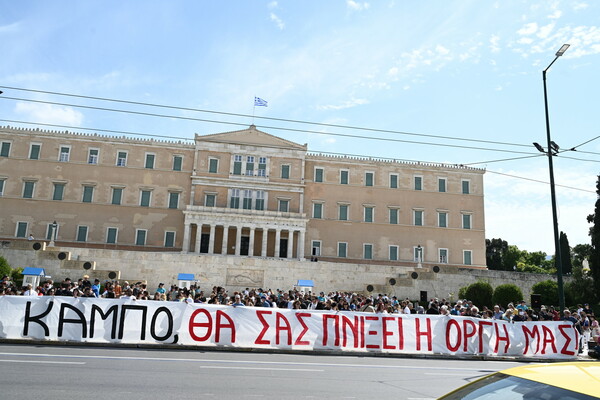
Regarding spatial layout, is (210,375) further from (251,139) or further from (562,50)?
(251,139)

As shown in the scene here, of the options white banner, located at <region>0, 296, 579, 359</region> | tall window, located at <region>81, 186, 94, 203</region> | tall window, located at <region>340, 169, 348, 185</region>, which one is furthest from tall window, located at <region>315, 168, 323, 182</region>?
white banner, located at <region>0, 296, 579, 359</region>

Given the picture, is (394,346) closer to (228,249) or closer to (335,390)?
(335,390)

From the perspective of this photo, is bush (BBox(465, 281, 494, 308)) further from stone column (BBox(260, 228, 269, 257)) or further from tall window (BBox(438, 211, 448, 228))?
stone column (BBox(260, 228, 269, 257))

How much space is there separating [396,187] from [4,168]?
39.3 meters

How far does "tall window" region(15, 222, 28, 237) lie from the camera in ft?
141

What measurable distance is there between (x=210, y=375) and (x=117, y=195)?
4068cm

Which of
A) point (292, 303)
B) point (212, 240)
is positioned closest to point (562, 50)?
point (292, 303)

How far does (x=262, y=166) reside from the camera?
1874 inches

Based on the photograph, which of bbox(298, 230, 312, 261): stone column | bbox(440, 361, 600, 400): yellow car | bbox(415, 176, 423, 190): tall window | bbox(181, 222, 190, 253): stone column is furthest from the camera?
bbox(415, 176, 423, 190): tall window

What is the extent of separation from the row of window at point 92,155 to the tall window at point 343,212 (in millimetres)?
17150

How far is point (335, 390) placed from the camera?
780 centimetres

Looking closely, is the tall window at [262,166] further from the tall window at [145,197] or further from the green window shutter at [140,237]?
the green window shutter at [140,237]

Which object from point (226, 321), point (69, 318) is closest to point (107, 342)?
point (69, 318)

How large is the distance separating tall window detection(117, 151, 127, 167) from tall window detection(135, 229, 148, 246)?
22.8 ft
